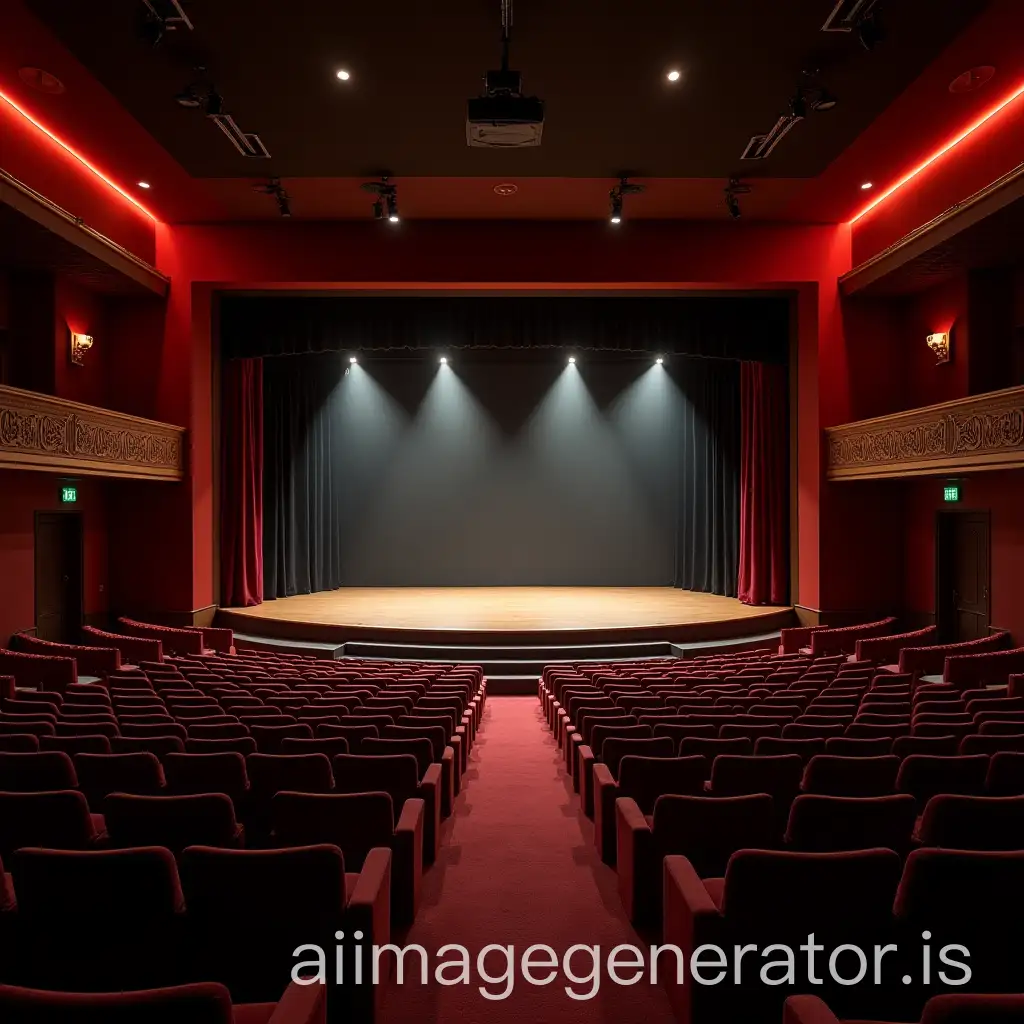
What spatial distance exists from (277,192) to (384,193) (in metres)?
1.53

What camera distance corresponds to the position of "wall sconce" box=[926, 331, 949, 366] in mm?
11953

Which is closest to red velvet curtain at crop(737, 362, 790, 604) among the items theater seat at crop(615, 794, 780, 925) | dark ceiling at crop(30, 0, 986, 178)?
dark ceiling at crop(30, 0, 986, 178)

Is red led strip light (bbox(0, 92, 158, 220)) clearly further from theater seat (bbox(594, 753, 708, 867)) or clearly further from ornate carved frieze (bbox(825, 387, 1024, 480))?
ornate carved frieze (bbox(825, 387, 1024, 480))

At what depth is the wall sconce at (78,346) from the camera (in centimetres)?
1210

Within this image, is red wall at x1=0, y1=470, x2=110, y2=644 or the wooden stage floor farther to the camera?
the wooden stage floor

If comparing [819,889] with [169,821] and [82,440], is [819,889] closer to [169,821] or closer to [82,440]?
[169,821]

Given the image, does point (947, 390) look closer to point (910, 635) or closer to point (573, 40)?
point (910, 635)

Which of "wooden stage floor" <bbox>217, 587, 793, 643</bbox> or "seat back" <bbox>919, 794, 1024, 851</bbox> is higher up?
"seat back" <bbox>919, 794, 1024, 851</bbox>

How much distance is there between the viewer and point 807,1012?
1.72 meters

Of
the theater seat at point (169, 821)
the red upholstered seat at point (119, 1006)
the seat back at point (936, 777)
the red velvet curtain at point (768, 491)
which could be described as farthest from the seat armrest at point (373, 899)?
the red velvet curtain at point (768, 491)

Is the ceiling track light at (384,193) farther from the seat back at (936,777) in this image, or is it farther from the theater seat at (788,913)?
the theater seat at (788,913)

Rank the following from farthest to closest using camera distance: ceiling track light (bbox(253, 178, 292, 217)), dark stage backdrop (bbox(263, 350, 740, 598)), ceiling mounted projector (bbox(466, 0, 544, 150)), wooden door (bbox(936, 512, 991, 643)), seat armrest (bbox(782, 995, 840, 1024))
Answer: dark stage backdrop (bbox(263, 350, 740, 598)) → wooden door (bbox(936, 512, 991, 643)) → ceiling track light (bbox(253, 178, 292, 217)) → ceiling mounted projector (bbox(466, 0, 544, 150)) → seat armrest (bbox(782, 995, 840, 1024))

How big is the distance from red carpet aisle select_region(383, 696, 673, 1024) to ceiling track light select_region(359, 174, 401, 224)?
8207 millimetres

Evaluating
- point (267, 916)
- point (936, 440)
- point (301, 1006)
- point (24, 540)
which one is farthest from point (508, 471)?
point (301, 1006)
